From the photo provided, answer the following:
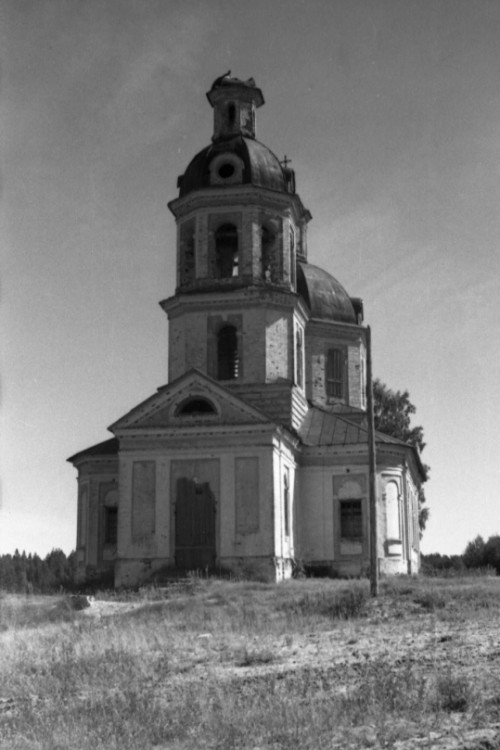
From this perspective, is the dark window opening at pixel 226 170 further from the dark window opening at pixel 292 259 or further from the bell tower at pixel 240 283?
the dark window opening at pixel 292 259

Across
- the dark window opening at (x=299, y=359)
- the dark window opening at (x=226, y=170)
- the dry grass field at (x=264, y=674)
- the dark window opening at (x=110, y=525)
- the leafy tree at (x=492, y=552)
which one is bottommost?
the dry grass field at (x=264, y=674)

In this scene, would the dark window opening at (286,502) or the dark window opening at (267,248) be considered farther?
the dark window opening at (267,248)

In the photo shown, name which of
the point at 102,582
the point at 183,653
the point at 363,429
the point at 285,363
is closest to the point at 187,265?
the point at 285,363

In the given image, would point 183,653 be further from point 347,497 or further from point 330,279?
point 330,279

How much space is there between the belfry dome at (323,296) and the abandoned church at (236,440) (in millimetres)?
5248

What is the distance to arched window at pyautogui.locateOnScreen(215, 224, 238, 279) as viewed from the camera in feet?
105

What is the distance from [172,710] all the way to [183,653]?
4.52m

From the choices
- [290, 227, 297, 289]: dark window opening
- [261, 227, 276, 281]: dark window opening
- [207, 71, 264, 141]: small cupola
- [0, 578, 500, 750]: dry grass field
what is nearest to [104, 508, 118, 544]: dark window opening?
[261, 227, 276, 281]: dark window opening

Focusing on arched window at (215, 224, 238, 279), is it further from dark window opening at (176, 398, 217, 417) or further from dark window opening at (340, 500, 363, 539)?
dark window opening at (340, 500, 363, 539)

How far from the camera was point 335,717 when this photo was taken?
9039 millimetres

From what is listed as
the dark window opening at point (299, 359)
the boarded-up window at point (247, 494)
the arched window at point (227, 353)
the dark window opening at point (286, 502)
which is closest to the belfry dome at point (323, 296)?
the dark window opening at point (299, 359)

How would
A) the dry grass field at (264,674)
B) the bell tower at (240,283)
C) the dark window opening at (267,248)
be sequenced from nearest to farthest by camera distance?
1. the dry grass field at (264,674)
2. the bell tower at (240,283)
3. the dark window opening at (267,248)

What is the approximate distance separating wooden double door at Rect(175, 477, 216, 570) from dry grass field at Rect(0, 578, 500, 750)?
5.82 m

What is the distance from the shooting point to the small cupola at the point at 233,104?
33.6 m
